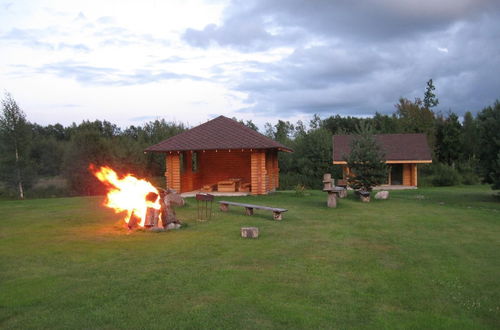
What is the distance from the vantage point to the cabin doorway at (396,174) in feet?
96.3

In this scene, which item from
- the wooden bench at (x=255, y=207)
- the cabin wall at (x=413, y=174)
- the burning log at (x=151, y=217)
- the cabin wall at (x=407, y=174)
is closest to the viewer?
the burning log at (x=151, y=217)

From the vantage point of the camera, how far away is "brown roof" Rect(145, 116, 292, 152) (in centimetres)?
2017

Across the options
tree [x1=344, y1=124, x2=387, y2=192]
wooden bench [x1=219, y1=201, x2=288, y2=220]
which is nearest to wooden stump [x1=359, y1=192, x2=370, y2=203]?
tree [x1=344, y1=124, x2=387, y2=192]

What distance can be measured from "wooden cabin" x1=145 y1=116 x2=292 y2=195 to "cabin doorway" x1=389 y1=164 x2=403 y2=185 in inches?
381

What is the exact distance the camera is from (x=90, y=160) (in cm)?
3178

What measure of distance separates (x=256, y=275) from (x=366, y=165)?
1307 cm

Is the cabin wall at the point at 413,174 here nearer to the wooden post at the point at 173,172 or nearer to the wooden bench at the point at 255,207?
the wooden post at the point at 173,172

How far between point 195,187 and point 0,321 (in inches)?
748

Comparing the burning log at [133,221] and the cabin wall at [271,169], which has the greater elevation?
the cabin wall at [271,169]

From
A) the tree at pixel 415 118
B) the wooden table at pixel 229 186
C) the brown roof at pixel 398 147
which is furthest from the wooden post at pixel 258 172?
the tree at pixel 415 118

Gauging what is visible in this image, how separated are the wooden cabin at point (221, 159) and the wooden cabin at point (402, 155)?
24.5 ft

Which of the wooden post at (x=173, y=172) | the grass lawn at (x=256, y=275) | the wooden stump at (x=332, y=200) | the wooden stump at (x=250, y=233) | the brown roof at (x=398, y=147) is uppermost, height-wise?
the brown roof at (x=398, y=147)

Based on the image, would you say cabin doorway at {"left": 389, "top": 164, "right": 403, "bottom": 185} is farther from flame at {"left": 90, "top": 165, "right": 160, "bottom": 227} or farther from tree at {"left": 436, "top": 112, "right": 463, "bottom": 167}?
flame at {"left": 90, "top": 165, "right": 160, "bottom": 227}

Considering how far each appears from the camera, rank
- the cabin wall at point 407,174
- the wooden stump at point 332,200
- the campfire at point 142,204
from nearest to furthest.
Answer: the campfire at point 142,204, the wooden stump at point 332,200, the cabin wall at point 407,174
